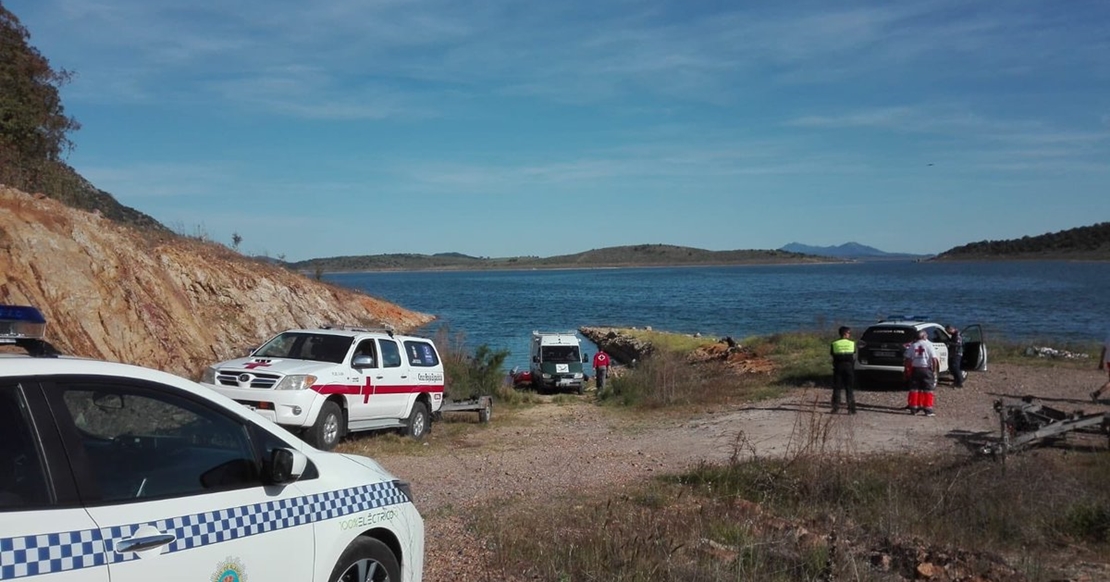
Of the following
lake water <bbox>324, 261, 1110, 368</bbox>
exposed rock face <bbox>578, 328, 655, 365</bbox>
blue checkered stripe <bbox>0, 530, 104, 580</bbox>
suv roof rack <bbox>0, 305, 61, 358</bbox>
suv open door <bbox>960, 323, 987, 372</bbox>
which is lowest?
exposed rock face <bbox>578, 328, 655, 365</bbox>

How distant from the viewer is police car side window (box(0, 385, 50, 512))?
3.39m

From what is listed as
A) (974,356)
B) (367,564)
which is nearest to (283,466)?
(367,564)

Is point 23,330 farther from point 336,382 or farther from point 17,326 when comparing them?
point 336,382

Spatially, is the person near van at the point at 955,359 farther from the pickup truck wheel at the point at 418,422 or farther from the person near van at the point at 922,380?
the pickup truck wheel at the point at 418,422

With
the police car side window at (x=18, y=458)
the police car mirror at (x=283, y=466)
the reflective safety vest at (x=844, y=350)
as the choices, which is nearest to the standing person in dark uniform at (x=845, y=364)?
the reflective safety vest at (x=844, y=350)

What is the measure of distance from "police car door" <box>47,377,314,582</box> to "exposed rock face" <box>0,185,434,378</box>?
14237 millimetres

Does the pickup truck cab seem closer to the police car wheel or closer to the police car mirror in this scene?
the police car wheel

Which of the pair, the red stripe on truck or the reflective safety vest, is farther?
the reflective safety vest

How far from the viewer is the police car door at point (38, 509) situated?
3254 millimetres

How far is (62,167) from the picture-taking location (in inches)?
1044

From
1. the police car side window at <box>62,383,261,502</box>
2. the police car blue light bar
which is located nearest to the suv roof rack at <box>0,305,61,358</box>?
the police car blue light bar

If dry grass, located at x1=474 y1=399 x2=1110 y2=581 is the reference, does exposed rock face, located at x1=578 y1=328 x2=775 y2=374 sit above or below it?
below

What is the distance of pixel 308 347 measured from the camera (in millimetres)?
14562

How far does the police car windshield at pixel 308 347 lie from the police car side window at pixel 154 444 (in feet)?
32.5
